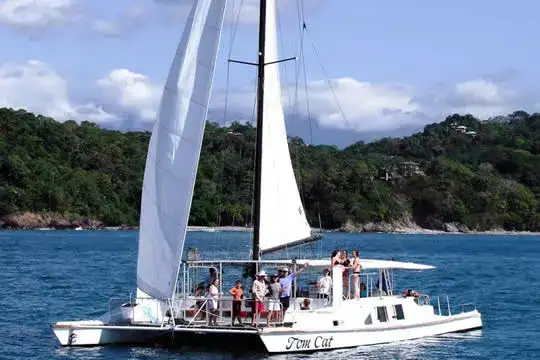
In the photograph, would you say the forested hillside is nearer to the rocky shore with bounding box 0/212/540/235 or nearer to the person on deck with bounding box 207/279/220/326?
the rocky shore with bounding box 0/212/540/235

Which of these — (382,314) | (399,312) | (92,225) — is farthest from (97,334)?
(92,225)

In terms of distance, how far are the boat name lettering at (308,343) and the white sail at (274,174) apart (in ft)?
10.9

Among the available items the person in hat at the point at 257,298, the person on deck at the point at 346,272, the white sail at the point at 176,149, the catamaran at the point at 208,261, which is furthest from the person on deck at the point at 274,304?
the white sail at the point at 176,149

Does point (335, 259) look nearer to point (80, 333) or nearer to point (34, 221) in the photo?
point (80, 333)

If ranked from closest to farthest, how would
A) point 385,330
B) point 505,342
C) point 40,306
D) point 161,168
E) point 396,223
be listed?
1. point 161,168
2. point 385,330
3. point 505,342
4. point 40,306
5. point 396,223

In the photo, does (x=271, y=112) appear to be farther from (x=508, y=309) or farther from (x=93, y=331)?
(x=508, y=309)

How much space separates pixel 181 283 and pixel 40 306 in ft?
48.3

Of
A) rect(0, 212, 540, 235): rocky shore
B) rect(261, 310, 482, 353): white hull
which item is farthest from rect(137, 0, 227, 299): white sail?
rect(0, 212, 540, 235): rocky shore

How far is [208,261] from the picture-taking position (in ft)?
107

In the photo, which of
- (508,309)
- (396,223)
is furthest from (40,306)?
(396,223)

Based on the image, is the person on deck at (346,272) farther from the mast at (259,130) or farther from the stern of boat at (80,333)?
the stern of boat at (80,333)

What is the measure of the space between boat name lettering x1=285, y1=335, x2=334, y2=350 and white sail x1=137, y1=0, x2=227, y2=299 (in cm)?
376

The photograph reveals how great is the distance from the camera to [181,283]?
3441cm

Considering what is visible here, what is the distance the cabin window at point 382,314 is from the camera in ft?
113
